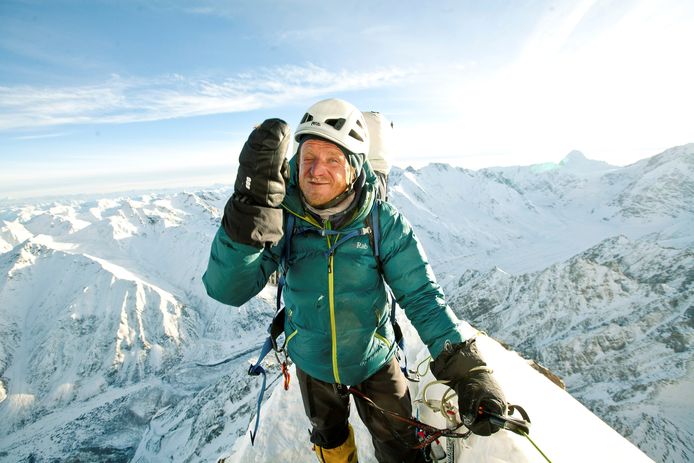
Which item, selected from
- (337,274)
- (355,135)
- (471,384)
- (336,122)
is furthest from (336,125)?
(471,384)

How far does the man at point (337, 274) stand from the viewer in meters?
3.38

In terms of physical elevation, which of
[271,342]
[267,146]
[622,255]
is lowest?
[622,255]

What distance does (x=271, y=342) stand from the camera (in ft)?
15.8

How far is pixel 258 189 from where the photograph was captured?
11.0 ft

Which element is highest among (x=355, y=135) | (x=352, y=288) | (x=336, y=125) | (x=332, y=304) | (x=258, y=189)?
(x=336, y=125)

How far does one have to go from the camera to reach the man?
338 centimetres

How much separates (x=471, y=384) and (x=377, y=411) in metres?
1.57

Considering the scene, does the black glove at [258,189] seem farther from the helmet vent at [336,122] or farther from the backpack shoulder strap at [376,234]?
the backpack shoulder strap at [376,234]

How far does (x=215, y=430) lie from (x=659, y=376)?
400 feet

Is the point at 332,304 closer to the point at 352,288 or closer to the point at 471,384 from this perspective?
the point at 352,288

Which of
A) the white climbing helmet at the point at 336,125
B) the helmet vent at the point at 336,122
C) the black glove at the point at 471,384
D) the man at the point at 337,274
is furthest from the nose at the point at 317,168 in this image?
the black glove at the point at 471,384

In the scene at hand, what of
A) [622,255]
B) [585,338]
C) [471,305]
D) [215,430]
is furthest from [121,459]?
[622,255]

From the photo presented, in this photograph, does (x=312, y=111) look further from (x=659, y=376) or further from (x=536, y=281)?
(x=536, y=281)

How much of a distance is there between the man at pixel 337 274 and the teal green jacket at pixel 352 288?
12mm
